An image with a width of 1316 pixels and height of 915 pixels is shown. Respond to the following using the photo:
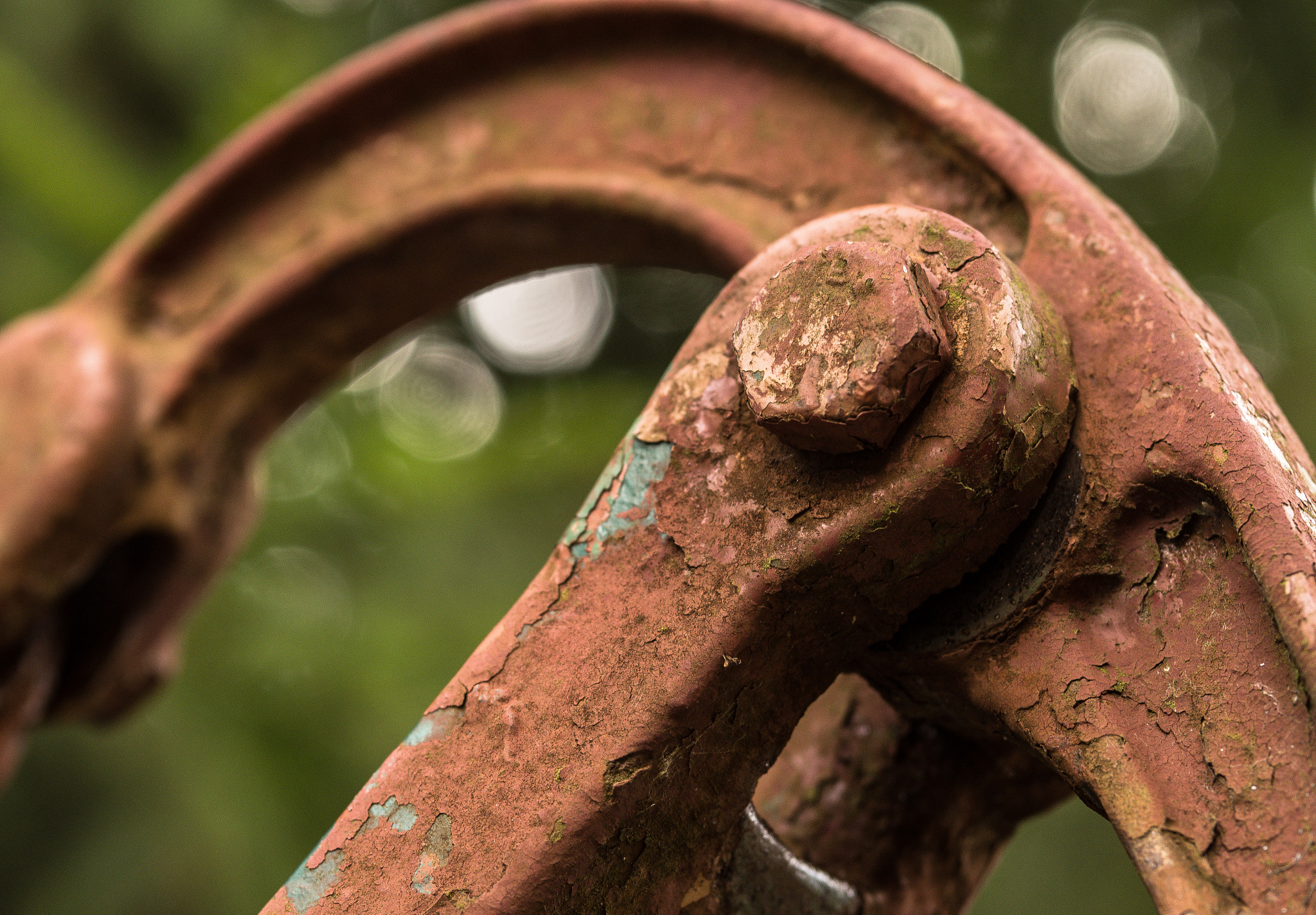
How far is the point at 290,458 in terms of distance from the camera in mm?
2537

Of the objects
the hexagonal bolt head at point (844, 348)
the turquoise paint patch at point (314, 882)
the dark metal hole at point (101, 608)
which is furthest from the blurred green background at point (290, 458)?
the hexagonal bolt head at point (844, 348)

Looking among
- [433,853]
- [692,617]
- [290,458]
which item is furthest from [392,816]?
[290,458]

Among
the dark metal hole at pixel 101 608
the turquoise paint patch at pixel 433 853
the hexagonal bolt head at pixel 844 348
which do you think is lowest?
the dark metal hole at pixel 101 608

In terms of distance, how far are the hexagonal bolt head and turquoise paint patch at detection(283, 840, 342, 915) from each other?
31 cm

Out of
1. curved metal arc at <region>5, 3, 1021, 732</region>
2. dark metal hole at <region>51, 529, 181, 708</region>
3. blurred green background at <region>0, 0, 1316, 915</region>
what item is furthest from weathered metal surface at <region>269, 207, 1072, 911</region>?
blurred green background at <region>0, 0, 1316, 915</region>

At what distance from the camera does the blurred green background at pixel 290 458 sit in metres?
2.20

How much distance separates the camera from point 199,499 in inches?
39.8

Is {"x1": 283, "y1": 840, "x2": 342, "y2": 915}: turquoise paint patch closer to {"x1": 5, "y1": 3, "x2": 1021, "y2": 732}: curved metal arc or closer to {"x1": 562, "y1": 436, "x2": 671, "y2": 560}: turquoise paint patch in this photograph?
{"x1": 562, "y1": 436, "x2": 671, "y2": 560}: turquoise paint patch

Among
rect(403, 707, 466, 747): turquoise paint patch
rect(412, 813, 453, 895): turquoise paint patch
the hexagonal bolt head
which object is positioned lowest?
rect(412, 813, 453, 895): turquoise paint patch

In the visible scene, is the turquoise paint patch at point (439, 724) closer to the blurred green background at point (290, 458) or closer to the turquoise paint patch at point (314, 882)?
the turquoise paint patch at point (314, 882)

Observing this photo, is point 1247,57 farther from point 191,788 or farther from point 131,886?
point 131,886

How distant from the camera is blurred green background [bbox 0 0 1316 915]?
220 cm

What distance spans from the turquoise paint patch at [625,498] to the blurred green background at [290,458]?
1.82 meters

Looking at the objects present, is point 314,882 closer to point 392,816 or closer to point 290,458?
point 392,816
